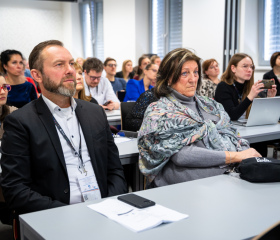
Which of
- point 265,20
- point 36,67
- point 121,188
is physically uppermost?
point 265,20

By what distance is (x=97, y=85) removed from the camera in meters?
4.70

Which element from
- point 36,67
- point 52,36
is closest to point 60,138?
point 36,67

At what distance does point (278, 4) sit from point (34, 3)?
755 centimetres

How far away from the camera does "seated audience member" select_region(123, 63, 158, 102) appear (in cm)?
437

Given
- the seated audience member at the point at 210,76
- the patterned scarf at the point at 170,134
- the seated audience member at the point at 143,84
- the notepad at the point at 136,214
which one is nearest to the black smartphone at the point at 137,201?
the notepad at the point at 136,214

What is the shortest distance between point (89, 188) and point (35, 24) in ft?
34.2

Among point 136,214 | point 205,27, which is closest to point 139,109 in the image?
point 136,214

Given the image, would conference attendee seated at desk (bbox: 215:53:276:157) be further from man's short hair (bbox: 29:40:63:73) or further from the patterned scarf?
man's short hair (bbox: 29:40:63:73)

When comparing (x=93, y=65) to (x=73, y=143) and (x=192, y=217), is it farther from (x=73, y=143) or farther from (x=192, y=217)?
(x=192, y=217)

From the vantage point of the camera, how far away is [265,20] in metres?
6.66

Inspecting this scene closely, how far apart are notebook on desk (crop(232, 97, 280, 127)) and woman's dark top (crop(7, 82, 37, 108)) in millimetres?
2332

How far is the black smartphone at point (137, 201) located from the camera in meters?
1.40

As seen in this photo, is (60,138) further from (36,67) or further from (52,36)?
(52,36)

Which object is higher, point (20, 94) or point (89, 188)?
point (20, 94)
